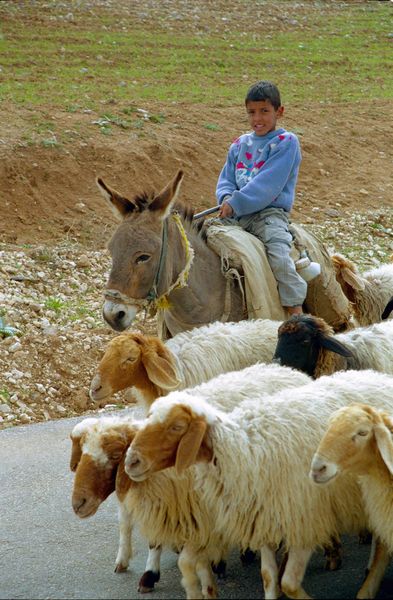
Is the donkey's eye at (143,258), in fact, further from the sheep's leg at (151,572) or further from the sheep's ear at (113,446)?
the sheep's leg at (151,572)

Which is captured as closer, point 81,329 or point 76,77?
point 81,329

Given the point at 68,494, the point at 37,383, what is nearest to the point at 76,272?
the point at 37,383

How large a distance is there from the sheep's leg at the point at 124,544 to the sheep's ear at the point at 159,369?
0.79 m

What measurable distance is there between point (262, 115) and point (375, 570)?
3.71 metres

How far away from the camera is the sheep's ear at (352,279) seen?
858 cm

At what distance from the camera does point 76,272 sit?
40.4 feet

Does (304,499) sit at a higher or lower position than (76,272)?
higher

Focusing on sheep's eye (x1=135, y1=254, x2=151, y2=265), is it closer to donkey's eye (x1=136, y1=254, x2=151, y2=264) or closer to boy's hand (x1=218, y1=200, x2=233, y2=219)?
donkey's eye (x1=136, y1=254, x2=151, y2=264)

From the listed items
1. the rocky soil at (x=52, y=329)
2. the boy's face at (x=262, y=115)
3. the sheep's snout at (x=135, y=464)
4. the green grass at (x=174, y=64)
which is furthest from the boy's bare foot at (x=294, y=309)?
the green grass at (x=174, y=64)

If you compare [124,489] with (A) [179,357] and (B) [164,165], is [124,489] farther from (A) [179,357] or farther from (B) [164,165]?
(B) [164,165]

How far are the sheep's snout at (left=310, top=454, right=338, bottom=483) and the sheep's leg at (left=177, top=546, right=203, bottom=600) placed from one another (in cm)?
94

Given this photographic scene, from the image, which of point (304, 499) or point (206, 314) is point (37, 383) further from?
point (304, 499)

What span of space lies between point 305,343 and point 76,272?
6.50 m

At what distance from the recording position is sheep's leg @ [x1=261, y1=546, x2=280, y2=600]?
5082mm
